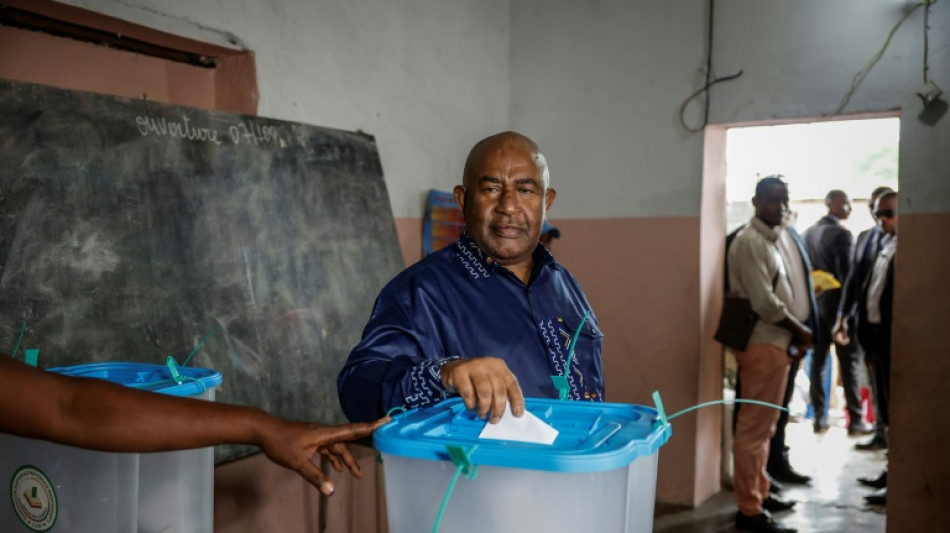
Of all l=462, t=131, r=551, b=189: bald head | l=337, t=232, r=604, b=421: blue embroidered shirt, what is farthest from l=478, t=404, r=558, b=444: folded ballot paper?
l=462, t=131, r=551, b=189: bald head

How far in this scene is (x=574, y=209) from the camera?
457cm

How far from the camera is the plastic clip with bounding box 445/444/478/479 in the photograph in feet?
3.01

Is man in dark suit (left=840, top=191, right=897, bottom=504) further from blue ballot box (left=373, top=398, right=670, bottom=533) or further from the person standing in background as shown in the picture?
blue ballot box (left=373, top=398, right=670, bottom=533)

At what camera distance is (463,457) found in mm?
920

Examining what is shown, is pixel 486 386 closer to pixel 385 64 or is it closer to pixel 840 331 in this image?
pixel 385 64

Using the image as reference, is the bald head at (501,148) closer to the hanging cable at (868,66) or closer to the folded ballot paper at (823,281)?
the hanging cable at (868,66)

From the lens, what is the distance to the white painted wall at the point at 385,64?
2.80m

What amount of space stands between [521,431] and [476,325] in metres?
0.76

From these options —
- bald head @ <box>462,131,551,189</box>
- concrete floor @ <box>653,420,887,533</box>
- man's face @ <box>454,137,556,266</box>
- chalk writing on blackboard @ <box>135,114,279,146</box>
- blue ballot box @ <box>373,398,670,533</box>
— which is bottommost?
concrete floor @ <box>653,420,887,533</box>

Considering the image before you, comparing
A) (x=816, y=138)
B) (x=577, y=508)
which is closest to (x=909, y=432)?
(x=577, y=508)

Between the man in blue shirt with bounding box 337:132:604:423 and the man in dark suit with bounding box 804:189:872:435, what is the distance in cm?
416

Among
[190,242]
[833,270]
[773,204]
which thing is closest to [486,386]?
[190,242]

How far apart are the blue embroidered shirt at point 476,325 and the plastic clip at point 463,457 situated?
21.6 inches

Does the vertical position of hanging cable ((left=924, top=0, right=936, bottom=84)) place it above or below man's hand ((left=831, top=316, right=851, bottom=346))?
above
